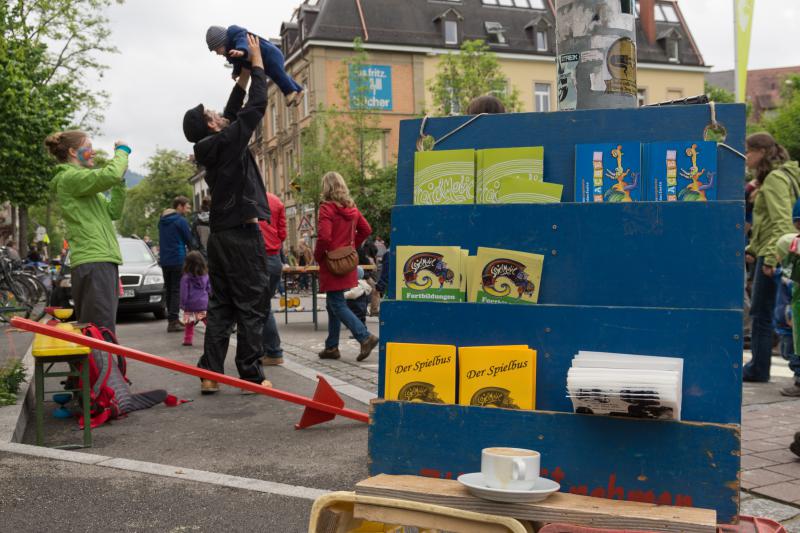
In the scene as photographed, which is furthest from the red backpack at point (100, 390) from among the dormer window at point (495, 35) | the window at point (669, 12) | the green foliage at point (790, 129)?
the window at point (669, 12)

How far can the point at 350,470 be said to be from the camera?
14.0ft

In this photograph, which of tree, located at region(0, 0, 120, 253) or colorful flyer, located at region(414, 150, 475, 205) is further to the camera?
tree, located at region(0, 0, 120, 253)

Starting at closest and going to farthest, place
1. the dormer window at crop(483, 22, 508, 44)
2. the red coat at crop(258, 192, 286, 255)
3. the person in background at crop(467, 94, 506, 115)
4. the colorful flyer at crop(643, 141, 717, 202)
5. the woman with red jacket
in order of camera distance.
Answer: the colorful flyer at crop(643, 141, 717, 202) → the person in background at crop(467, 94, 506, 115) → the red coat at crop(258, 192, 286, 255) → the woman with red jacket → the dormer window at crop(483, 22, 508, 44)

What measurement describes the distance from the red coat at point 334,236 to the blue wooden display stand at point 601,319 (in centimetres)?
604

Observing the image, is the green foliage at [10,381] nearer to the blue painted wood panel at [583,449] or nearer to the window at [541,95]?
the blue painted wood panel at [583,449]

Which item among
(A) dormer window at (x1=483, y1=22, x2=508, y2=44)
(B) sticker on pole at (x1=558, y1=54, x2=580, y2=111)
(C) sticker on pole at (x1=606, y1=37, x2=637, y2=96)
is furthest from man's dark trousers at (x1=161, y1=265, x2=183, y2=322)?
(A) dormer window at (x1=483, y1=22, x2=508, y2=44)

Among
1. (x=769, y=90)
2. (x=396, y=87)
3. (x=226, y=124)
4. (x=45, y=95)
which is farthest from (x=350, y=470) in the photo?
(x=769, y=90)

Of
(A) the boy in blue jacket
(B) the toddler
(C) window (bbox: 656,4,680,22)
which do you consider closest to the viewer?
(A) the boy in blue jacket

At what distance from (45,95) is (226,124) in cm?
2312

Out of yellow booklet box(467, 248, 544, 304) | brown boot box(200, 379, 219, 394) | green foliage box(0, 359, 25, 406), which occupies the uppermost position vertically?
Result: yellow booklet box(467, 248, 544, 304)

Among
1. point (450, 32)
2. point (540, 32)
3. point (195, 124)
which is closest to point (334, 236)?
point (195, 124)

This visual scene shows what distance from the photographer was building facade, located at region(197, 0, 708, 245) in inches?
1791

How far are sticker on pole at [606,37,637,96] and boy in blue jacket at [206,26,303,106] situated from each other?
2686 millimetres

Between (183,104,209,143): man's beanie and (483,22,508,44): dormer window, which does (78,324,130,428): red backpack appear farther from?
(483,22,508,44): dormer window
